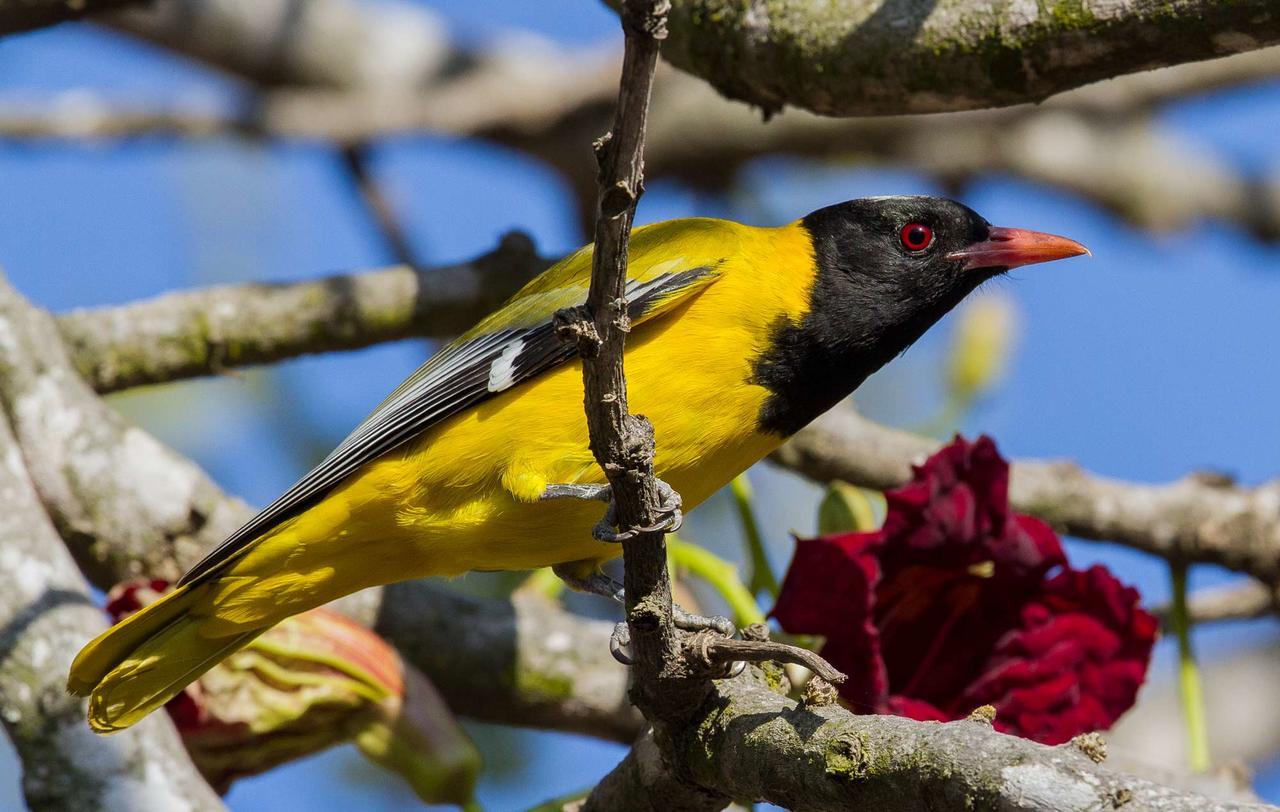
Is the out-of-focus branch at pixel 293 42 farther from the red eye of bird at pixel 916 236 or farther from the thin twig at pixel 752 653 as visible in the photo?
the thin twig at pixel 752 653

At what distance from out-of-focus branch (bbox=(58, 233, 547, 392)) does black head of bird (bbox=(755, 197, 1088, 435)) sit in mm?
1240

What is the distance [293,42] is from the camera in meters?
7.48

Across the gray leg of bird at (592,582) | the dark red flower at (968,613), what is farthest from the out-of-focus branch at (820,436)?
the dark red flower at (968,613)

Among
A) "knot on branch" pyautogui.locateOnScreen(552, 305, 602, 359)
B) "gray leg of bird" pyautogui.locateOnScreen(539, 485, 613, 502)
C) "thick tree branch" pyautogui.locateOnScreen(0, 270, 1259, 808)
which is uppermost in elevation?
"knot on branch" pyautogui.locateOnScreen(552, 305, 602, 359)

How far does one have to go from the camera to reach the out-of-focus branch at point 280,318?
4781 mm

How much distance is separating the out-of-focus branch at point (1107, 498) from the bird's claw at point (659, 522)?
1.77 metres

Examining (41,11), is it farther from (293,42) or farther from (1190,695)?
(1190,695)

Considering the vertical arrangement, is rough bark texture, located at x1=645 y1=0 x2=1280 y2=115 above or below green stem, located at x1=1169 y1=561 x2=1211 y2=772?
above

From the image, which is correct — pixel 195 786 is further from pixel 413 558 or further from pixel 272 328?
pixel 272 328

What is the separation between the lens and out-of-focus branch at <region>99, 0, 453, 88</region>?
7.38 meters

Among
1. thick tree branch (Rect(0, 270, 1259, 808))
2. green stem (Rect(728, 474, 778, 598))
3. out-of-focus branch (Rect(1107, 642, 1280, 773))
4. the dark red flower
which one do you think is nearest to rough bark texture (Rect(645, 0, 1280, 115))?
the dark red flower

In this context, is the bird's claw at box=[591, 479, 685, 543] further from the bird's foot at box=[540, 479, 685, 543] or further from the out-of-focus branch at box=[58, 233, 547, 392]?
the out-of-focus branch at box=[58, 233, 547, 392]

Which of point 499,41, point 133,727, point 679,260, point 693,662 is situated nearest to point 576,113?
point 499,41

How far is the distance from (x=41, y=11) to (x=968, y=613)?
3.27m
